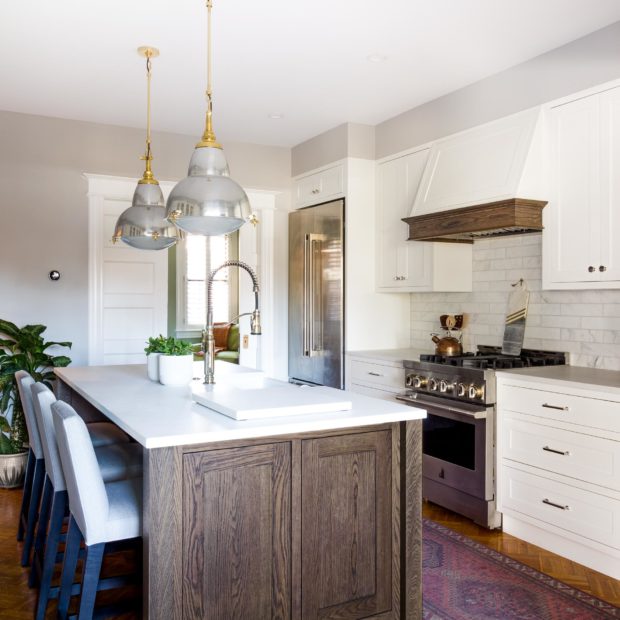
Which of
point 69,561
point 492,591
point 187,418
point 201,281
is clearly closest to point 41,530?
point 69,561

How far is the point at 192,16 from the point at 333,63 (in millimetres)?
993

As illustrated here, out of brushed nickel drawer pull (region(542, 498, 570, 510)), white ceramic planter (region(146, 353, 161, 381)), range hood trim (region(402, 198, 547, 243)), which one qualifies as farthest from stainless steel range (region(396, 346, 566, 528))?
white ceramic planter (region(146, 353, 161, 381))

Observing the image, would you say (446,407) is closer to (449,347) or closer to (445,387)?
(445,387)

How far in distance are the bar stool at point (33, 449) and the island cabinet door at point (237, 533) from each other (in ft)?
4.27

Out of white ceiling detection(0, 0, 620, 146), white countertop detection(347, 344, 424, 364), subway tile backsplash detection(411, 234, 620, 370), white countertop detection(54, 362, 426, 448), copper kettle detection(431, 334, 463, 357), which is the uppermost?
white ceiling detection(0, 0, 620, 146)

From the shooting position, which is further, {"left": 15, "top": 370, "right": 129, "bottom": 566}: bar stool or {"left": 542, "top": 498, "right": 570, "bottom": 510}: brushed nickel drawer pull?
{"left": 542, "top": 498, "right": 570, "bottom": 510}: brushed nickel drawer pull

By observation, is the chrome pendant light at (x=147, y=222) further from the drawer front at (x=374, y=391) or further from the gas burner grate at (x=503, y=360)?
the drawer front at (x=374, y=391)

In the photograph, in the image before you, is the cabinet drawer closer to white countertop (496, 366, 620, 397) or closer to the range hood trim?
the range hood trim

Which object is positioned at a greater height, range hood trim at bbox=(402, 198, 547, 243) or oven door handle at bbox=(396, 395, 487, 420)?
range hood trim at bbox=(402, 198, 547, 243)

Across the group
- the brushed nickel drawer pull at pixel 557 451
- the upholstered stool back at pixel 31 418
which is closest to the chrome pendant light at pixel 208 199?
the upholstered stool back at pixel 31 418

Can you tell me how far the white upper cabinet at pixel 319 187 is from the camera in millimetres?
5277

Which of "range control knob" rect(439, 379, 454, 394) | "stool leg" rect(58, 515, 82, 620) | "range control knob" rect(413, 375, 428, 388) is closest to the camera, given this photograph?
"stool leg" rect(58, 515, 82, 620)

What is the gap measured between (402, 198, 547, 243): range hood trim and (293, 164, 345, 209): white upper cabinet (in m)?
0.86

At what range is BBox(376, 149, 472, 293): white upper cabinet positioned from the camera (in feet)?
15.3
